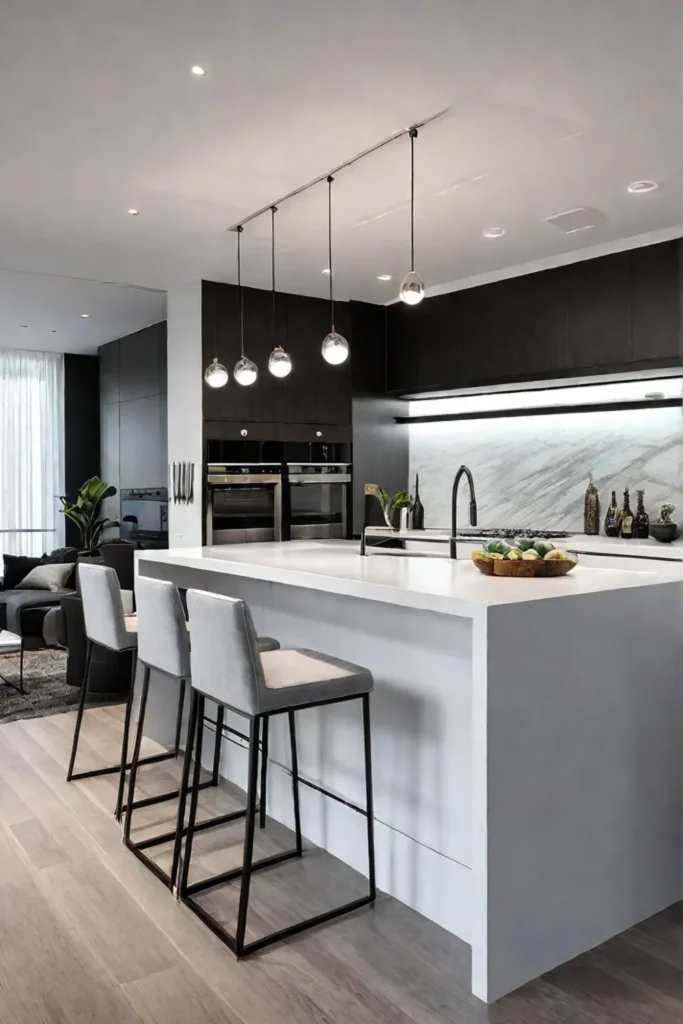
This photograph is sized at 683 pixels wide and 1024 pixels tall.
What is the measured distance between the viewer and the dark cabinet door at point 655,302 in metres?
4.60

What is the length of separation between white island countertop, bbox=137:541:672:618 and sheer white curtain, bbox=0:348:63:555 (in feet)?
18.9

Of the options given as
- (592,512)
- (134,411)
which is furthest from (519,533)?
(134,411)

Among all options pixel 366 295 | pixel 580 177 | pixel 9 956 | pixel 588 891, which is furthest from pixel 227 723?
pixel 366 295

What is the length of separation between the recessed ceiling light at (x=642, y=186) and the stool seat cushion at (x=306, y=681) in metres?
2.78

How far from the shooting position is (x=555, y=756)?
2.24 metres

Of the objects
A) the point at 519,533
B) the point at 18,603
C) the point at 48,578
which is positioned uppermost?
Answer: the point at 519,533

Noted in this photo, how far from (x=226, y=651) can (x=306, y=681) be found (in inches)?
10.0

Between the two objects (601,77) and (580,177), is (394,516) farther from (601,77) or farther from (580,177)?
(601,77)

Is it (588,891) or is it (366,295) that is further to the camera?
(366,295)

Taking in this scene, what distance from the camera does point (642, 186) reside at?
3.91 metres

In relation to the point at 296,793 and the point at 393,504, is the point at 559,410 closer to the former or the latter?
the point at 393,504

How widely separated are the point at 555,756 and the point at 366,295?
468 cm

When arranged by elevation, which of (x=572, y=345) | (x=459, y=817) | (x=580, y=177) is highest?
(x=580, y=177)

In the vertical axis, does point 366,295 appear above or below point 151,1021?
above
